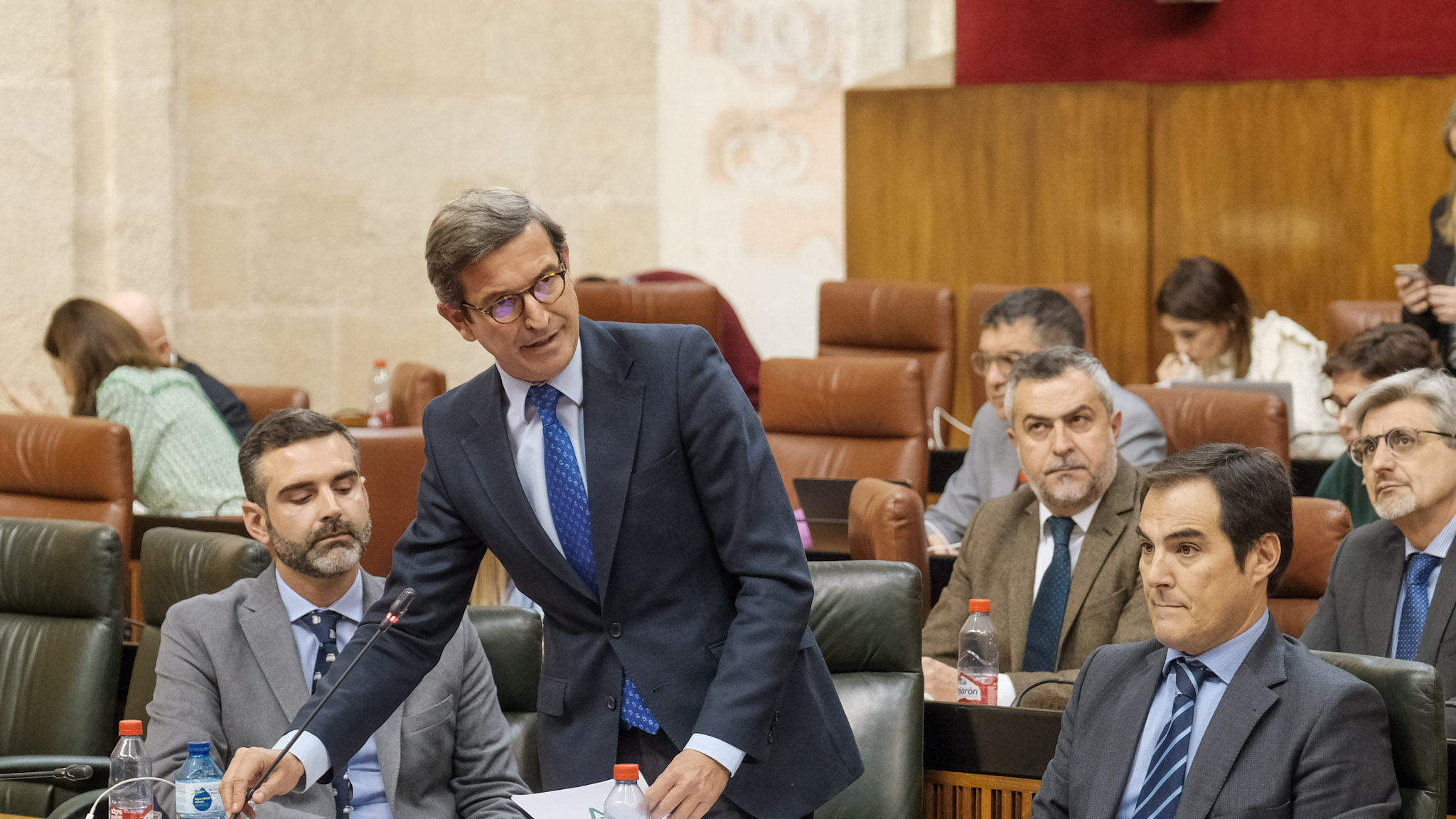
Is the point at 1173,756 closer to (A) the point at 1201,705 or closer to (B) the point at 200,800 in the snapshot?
(A) the point at 1201,705

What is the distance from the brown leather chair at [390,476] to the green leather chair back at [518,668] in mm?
1135

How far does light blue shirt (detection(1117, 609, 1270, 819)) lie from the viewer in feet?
7.11

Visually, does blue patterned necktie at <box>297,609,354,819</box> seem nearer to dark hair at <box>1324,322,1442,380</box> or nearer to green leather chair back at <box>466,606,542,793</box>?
green leather chair back at <box>466,606,542,793</box>

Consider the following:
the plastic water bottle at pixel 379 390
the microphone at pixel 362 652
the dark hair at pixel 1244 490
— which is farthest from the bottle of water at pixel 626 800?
the plastic water bottle at pixel 379 390

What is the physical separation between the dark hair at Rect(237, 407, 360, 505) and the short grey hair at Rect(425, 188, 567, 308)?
1.14 m

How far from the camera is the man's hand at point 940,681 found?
3121 millimetres

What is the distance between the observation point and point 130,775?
248 centimetres

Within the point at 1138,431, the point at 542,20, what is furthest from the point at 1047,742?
the point at 542,20

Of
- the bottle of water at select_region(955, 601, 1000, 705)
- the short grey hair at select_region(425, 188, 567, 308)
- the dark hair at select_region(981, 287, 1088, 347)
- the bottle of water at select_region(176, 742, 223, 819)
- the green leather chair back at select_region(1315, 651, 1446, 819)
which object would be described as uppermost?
the short grey hair at select_region(425, 188, 567, 308)

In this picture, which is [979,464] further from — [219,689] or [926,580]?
[219,689]

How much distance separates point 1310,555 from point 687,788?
81.0 inches

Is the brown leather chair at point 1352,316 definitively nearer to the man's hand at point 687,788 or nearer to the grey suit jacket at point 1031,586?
the grey suit jacket at point 1031,586

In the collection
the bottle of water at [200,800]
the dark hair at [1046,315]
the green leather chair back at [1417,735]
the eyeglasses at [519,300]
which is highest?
the eyeglasses at [519,300]

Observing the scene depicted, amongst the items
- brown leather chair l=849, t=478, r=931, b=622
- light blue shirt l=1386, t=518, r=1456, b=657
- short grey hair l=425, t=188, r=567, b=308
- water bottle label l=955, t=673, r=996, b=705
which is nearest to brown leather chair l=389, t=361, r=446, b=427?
brown leather chair l=849, t=478, r=931, b=622
